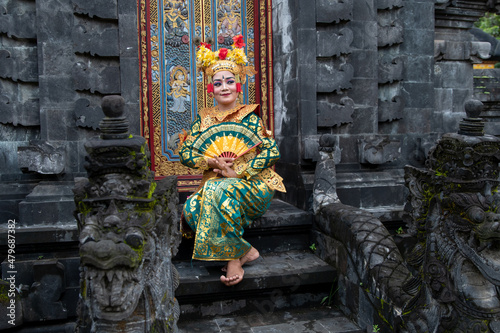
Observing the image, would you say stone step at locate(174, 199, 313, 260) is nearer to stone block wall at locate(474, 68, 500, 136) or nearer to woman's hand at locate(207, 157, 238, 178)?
woman's hand at locate(207, 157, 238, 178)

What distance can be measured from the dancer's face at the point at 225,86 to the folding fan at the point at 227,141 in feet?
0.95

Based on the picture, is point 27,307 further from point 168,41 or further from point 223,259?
point 168,41

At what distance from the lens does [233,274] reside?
4766 mm

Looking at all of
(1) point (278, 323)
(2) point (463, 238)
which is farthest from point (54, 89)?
(2) point (463, 238)

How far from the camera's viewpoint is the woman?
477cm

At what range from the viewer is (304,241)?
591 cm

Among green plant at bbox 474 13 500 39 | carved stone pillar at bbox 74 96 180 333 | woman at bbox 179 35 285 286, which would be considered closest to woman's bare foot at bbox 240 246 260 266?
woman at bbox 179 35 285 286

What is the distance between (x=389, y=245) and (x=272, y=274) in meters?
1.19

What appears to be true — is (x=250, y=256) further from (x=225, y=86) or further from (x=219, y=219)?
(x=225, y=86)

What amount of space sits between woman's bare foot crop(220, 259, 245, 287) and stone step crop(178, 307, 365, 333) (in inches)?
15.2

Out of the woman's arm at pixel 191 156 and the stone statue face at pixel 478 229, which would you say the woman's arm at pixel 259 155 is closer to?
the woman's arm at pixel 191 156

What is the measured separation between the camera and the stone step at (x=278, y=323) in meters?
4.55

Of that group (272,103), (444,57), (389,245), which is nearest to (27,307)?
(389,245)

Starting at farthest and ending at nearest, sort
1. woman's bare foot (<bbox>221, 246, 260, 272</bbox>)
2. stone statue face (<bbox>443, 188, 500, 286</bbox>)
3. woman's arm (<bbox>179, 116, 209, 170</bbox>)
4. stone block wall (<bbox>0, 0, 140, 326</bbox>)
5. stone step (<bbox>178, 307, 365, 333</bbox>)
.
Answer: stone block wall (<bbox>0, 0, 140, 326</bbox>)
woman's arm (<bbox>179, 116, 209, 170</bbox>)
woman's bare foot (<bbox>221, 246, 260, 272</bbox>)
stone step (<bbox>178, 307, 365, 333</bbox>)
stone statue face (<bbox>443, 188, 500, 286</bbox>)
